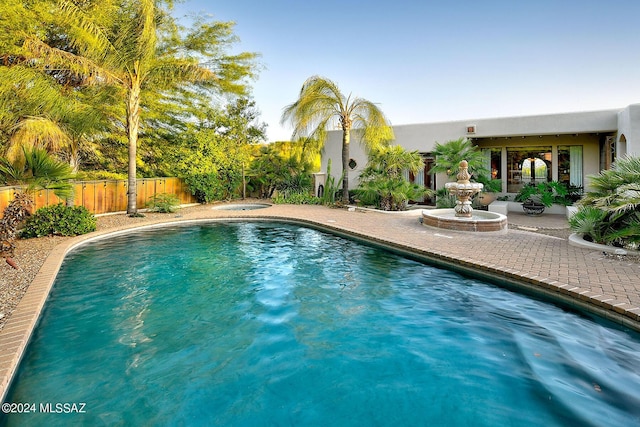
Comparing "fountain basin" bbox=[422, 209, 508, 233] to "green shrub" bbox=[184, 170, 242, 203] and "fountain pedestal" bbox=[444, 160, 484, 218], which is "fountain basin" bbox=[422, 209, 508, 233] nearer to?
"fountain pedestal" bbox=[444, 160, 484, 218]

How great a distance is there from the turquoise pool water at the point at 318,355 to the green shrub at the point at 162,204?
28.8 ft

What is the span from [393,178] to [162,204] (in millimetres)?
10207

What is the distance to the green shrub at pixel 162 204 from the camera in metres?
15.7

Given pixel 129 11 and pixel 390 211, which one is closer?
pixel 129 11

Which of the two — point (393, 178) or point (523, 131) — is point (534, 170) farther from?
point (393, 178)

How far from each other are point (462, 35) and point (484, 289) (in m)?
12.9

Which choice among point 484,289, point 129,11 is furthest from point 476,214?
point 129,11

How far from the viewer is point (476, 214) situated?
1256 centimetres

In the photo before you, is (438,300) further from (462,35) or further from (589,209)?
(462,35)

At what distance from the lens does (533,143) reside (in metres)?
17.0

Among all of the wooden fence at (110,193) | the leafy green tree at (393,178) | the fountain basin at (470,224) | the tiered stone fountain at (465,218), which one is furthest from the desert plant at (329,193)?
the fountain basin at (470,224)

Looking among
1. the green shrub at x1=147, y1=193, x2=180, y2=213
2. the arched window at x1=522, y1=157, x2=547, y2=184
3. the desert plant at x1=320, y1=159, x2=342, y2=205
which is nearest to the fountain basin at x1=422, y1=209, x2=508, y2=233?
the arched window at x1=522, y1=157, x2=547, y2=184

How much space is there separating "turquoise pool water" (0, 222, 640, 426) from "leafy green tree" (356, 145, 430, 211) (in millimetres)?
8591

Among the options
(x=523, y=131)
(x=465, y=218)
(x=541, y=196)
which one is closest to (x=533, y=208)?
(x=541, y=196)
